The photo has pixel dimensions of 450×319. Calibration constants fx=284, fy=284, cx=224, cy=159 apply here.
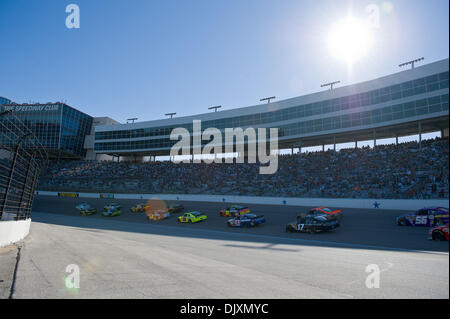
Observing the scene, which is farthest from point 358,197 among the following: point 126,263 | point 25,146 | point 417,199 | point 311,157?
point 25,146

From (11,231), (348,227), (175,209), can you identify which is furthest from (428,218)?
(175,209)

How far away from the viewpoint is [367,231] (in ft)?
54.7

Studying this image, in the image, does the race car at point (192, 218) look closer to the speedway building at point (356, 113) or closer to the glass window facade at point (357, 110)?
the speedway building at point (356, 113)

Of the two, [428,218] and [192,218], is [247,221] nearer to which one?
[192,218]

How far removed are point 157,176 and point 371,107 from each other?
1276 inches

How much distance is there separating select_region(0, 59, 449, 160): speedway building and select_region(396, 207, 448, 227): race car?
45.0 ft

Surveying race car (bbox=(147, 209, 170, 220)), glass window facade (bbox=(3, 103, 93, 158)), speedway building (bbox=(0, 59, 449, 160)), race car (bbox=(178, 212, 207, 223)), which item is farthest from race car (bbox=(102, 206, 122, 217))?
glass window facade (bbox=(3, 103, 93, 158))

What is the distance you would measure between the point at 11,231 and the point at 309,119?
37.4 m

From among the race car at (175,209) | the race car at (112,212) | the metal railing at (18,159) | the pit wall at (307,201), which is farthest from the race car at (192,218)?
the metal railing at (18,159)

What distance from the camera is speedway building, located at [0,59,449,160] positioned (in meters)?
30.1

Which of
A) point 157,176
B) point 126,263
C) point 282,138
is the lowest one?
point 126,263

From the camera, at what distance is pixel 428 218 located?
16.2 m

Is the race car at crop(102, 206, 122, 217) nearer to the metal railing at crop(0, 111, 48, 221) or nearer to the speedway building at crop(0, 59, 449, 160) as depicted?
the metal railing at crop(0, 111, 48, 221)
